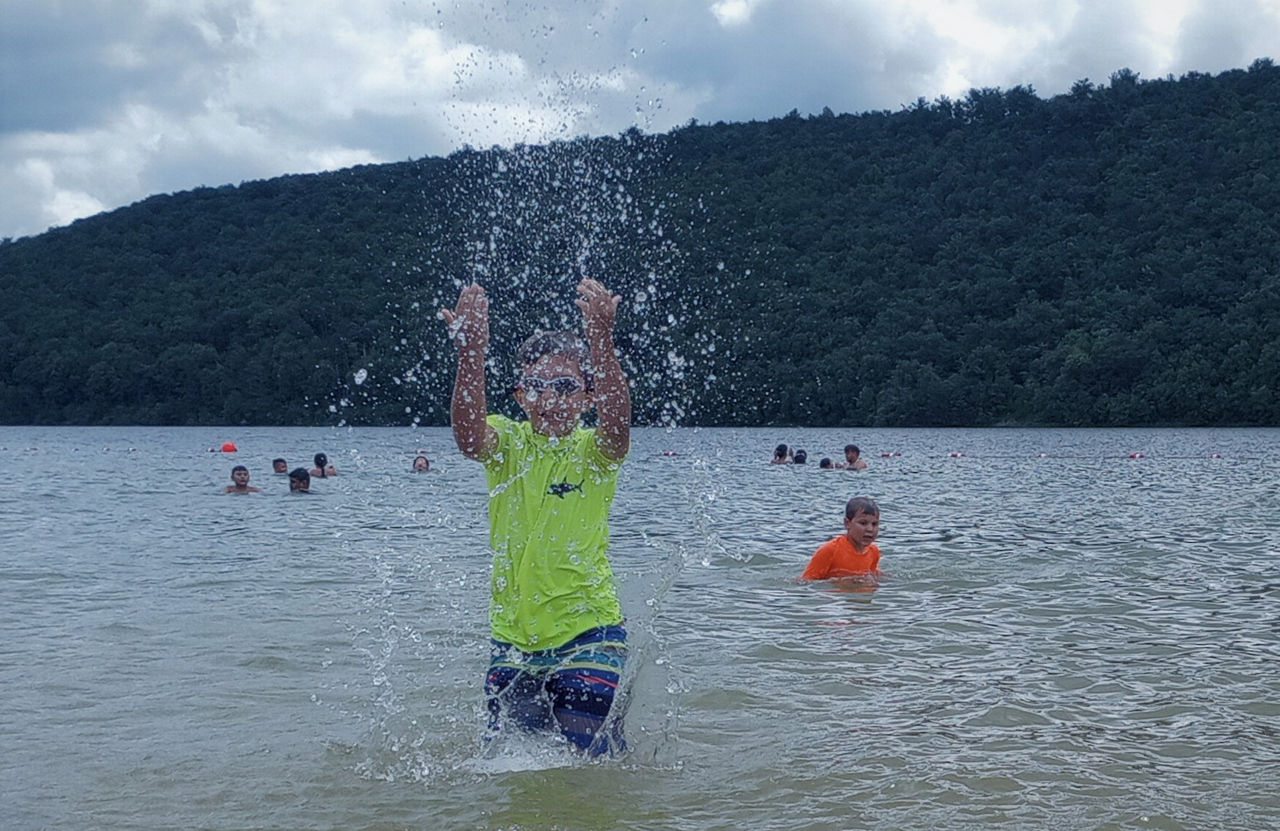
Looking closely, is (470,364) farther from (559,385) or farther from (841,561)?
(841,561)

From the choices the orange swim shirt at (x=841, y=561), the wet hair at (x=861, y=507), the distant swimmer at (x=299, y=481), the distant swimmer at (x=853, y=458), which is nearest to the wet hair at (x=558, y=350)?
the wet hair at (x=861, y=507)

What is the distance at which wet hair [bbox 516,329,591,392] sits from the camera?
15.5ft

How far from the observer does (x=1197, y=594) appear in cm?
1070

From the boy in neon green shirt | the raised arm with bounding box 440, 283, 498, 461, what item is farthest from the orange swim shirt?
the raised arm with bounding box 440, 283, 498, 461

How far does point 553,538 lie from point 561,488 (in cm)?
18

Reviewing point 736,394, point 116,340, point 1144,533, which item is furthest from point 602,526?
point 116,340

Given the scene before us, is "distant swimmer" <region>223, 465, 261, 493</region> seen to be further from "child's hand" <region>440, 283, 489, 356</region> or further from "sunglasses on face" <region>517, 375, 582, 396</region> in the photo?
"child's hand" <region>440, 283, 489, 356</region>

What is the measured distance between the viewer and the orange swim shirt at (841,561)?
37.0 ft

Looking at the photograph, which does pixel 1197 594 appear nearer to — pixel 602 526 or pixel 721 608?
pixel 721 608

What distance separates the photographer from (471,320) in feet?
14.4

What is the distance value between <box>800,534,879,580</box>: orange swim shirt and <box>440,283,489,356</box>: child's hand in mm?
7318

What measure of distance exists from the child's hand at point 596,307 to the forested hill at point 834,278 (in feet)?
116

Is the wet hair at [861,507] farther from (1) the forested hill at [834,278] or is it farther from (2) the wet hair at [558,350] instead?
(1) the forested hill at [834,278]

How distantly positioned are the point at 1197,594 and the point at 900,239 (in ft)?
215
